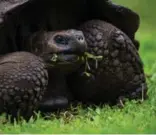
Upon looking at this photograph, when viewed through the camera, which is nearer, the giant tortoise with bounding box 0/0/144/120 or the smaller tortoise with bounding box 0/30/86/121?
the smaller tortoise with bounding box 0/30/86/121

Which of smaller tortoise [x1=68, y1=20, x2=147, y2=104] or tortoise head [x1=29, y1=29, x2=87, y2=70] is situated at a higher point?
tortoise head [x1=29, y1=29, x2=87, y2=70]

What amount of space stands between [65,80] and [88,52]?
27 centimetres

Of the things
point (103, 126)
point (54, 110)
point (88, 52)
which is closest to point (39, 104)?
point (54, 110)

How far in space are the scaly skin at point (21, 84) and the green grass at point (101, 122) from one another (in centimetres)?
13

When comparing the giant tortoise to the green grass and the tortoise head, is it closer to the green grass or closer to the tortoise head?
the tortoise head

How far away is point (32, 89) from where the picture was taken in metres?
4.66

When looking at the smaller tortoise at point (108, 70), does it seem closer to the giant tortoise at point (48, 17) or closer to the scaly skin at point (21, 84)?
the giant tortoise at point (48, 17)

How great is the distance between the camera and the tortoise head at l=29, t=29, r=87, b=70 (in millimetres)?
4863

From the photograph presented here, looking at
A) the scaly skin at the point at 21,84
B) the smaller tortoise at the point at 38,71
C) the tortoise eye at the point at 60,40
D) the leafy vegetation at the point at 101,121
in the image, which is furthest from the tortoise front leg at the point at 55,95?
the scaly skin at the point at 21,84

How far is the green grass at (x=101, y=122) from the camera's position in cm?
Answer: 402

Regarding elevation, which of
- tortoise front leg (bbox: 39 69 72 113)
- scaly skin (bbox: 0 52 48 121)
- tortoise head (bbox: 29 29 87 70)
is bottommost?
tortoise front leg (bbox: 39 69 72 113)

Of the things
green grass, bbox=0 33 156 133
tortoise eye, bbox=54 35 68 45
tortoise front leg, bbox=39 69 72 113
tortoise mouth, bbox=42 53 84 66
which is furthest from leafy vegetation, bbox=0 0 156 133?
tortoise eye, bbox=54 35 68 45

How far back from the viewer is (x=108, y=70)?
549cm

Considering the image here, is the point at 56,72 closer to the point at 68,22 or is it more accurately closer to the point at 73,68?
the point at 73,68
